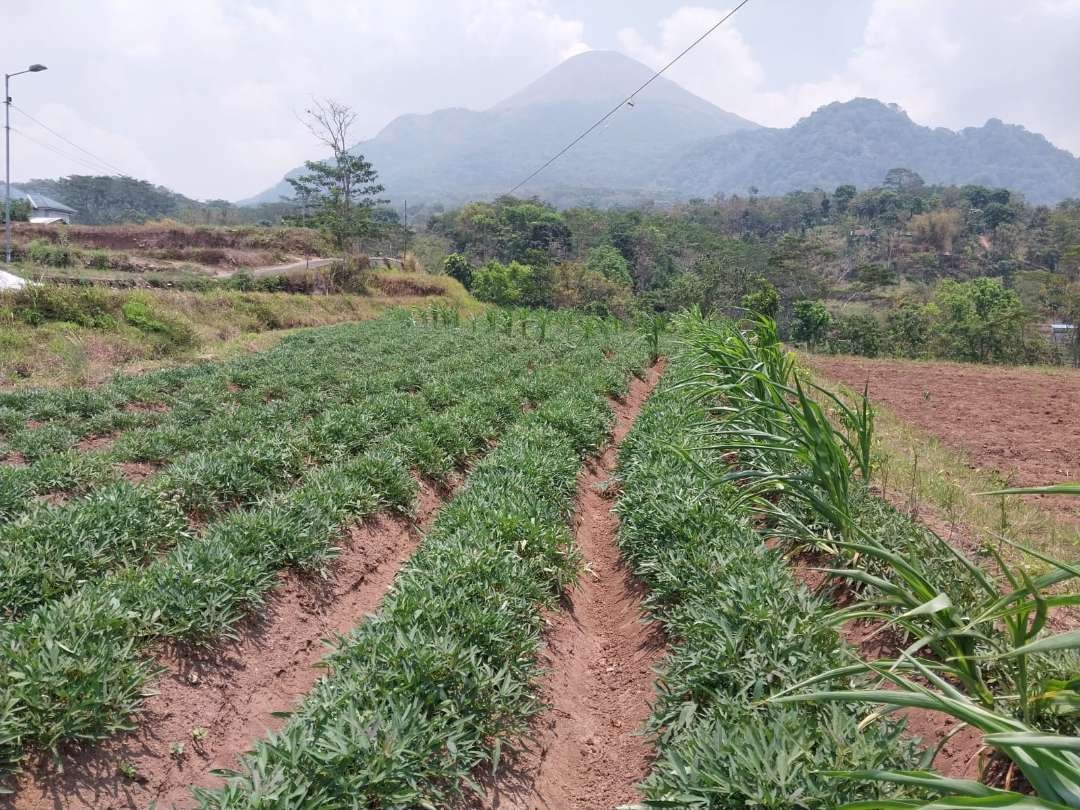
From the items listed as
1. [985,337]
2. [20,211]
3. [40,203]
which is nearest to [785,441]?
[985,337]

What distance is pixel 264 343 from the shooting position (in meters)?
18.5

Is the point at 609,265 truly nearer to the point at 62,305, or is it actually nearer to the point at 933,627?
the point at 62,305

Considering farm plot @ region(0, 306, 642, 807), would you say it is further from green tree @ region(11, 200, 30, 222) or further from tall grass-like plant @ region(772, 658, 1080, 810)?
green tree @ region(11, 200, 30, 222)

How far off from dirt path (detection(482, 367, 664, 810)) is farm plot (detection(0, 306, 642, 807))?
195 cm

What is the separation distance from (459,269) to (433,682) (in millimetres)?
49396

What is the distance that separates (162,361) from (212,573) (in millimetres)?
13126

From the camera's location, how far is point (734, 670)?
278 cm

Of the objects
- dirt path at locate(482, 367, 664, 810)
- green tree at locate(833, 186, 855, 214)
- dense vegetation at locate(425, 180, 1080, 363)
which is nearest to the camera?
dirt path at locate(482, 367, 664, 810)

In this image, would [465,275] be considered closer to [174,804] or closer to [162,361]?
[162,361]

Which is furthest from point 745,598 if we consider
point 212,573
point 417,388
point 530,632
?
point 417,388

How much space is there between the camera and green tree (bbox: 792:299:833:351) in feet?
104

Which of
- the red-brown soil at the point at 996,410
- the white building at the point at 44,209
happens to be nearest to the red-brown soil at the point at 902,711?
the red-brown soil at the point at 996,410

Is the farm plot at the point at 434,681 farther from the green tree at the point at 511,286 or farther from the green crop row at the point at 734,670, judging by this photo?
the green tree at the point at 511,286

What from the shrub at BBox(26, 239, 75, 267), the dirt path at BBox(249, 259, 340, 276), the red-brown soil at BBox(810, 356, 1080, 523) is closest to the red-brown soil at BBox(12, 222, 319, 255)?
the dirt path at BBox(249, 259, 340, 276)
